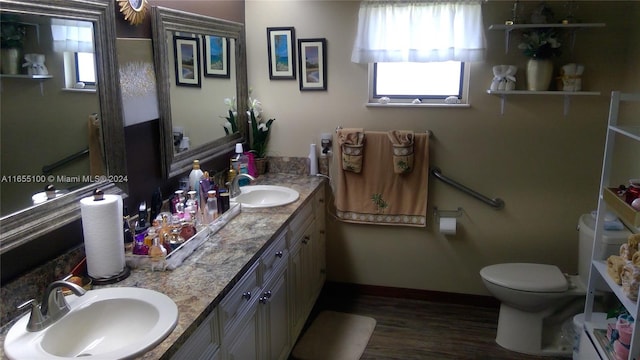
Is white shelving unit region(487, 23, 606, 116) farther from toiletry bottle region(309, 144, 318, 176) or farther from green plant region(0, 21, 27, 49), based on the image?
green plant region(0, 21, 27, 49)

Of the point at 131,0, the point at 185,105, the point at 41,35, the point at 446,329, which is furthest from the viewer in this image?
the point at 446,329

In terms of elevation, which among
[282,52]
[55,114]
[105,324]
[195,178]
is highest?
[282,52]

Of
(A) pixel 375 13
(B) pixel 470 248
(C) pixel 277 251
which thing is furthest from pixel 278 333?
(A) pixel 375 13

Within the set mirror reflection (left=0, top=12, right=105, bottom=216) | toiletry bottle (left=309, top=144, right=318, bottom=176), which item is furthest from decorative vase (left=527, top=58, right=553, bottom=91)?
mirror reflection (left=0, top=12, right=105, bottom=216)

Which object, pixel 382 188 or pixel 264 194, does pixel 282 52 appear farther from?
pixel 382 188

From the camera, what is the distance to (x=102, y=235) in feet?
5.36

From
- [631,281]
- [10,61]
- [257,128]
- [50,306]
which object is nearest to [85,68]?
[10,61]

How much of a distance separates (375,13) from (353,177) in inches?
41.2

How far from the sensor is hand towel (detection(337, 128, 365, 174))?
3.11 meters

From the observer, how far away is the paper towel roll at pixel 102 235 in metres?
1.62

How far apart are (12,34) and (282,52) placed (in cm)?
192

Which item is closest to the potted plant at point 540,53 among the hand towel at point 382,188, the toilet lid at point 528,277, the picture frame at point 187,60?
the hand towel at point 382,188

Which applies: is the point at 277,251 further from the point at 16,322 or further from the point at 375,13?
the point at 375,13

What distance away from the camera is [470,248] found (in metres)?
3.22
